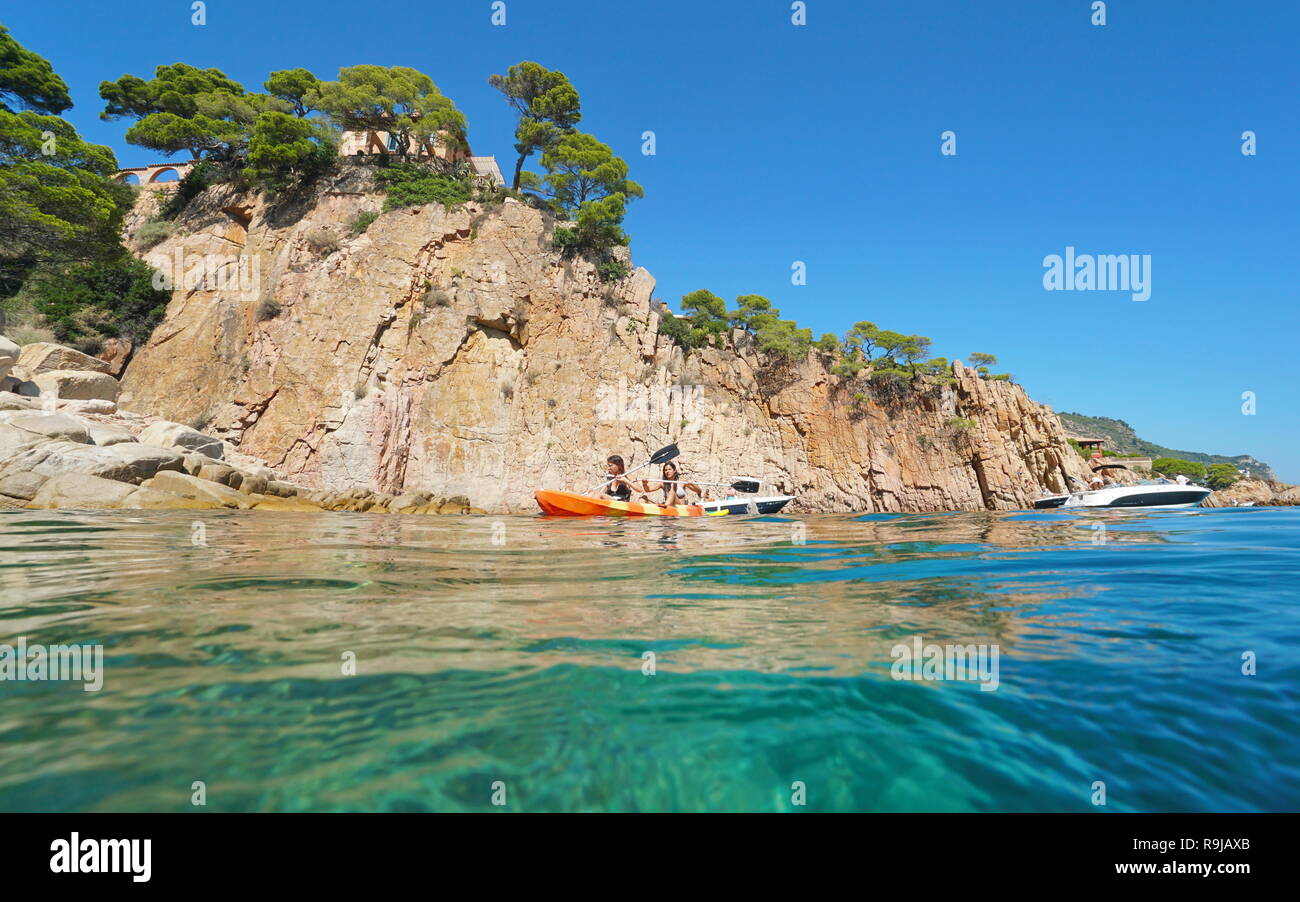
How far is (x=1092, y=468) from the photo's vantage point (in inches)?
1345

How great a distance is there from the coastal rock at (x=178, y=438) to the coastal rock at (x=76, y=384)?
3.29 meters

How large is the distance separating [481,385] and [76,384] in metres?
13.9

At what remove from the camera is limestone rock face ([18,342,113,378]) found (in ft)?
65.2

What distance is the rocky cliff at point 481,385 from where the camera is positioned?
23.5m

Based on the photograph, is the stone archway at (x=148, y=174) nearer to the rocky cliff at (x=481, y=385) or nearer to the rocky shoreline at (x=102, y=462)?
the rocky cliff at (x=481, y=385)

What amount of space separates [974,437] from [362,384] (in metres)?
30.8

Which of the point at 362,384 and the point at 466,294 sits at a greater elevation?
the point at 466,294

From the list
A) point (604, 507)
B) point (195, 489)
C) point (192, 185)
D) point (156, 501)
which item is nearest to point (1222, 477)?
point (604, 507)

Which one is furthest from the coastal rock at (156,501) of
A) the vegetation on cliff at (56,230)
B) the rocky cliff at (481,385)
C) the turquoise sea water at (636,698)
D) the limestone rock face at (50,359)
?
the vegetation on cliff at (56,230)

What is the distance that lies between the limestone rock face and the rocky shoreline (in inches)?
1.3

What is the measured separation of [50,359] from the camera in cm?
2058
